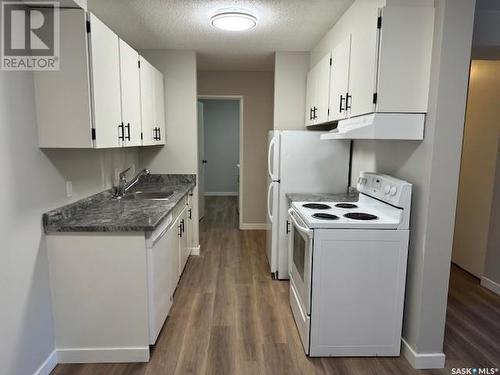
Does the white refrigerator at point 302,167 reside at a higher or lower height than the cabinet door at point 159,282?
higher

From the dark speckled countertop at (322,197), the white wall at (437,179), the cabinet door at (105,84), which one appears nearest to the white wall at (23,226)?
the cabinet door at (105,84)

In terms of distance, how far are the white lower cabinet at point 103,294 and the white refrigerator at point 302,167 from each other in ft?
4.85

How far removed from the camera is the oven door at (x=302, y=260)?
2152mm

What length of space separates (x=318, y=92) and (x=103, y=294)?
263 centimetres

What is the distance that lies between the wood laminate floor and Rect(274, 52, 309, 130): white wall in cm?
179

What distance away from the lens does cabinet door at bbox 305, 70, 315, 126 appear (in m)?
3.64

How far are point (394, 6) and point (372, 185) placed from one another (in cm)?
120

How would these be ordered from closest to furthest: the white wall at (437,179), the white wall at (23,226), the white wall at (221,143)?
the white wall at (23,226), the white wall at (437,179), the white wall at (221,143)

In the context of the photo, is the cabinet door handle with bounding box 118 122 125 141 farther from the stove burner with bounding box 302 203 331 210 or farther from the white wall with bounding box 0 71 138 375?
the stove burner with bounding box 302 203 331 210

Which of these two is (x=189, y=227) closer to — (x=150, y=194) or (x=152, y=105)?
(x=150, y=194)


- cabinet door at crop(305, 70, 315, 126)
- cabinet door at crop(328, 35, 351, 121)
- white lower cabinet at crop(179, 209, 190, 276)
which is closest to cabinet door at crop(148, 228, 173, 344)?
white lower cabinet at crop(179, 209, 190, 276)

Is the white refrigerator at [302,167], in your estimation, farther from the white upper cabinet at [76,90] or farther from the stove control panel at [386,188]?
the white upper cabinet at [76,90]

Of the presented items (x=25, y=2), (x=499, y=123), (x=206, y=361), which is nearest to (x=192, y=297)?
(x=206, y=361)

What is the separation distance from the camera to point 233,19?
8.93 ft
